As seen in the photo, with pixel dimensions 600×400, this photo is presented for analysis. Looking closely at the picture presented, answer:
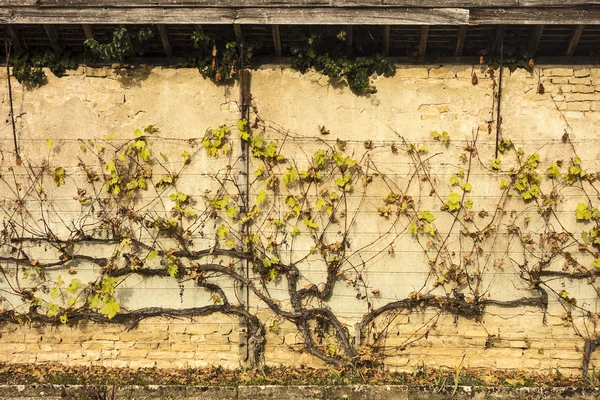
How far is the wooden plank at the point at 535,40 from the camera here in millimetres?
5762

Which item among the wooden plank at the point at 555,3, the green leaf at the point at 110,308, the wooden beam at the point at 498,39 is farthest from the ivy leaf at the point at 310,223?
the wooden plank at the point at 555,3

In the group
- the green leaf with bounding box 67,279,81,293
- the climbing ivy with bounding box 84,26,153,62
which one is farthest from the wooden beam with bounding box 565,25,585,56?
the green leaf with bounding box 67,279,81,293

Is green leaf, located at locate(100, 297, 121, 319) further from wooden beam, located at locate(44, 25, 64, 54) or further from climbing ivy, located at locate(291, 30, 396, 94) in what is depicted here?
climbing ivy, located at locate(291, 30, 396, 94)

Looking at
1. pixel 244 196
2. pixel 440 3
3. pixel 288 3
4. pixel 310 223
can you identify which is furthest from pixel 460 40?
pixel 244 196

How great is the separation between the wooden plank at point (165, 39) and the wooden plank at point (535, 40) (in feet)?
11.3

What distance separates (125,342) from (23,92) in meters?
2.68

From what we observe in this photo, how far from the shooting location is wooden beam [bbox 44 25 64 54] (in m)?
5.83

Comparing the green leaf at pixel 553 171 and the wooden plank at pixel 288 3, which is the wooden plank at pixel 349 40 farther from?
Result: the green leaf at pixel 553 171

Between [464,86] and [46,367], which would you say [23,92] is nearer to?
[46,367]

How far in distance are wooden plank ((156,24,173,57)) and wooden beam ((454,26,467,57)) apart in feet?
9.00

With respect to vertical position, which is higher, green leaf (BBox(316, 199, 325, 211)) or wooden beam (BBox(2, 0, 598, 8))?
wooden beam (BBox(2, 0, 598, 8))

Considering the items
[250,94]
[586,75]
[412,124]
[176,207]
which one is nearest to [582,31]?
[586,75]

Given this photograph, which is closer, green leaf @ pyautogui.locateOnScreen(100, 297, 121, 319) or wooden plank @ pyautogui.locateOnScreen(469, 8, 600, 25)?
wooden plank @ pyautogui.locateOnScreen(469, 8, 600, 25)

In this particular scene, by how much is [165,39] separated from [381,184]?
2.50 metres
